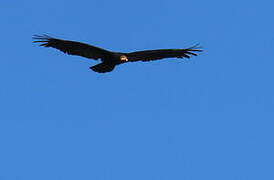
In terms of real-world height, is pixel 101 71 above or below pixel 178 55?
below

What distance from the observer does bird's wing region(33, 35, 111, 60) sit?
74.6 feet

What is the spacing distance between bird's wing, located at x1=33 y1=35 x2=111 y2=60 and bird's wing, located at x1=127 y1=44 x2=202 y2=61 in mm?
1498

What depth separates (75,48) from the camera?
75.9ft

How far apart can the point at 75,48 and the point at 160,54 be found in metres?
3.45

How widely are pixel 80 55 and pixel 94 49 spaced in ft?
2.29

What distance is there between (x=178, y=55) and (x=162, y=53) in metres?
0.62

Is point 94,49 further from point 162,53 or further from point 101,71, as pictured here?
point 162,53

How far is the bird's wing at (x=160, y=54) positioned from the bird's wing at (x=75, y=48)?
1.50 m

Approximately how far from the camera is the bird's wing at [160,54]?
24.3m

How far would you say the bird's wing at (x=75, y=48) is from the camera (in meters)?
22.7

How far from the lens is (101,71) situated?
23188 mm

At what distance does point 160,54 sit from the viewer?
24.8 m

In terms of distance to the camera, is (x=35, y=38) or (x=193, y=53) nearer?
(x=35, y=38)

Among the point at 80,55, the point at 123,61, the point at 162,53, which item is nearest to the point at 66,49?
the point at 80,55
